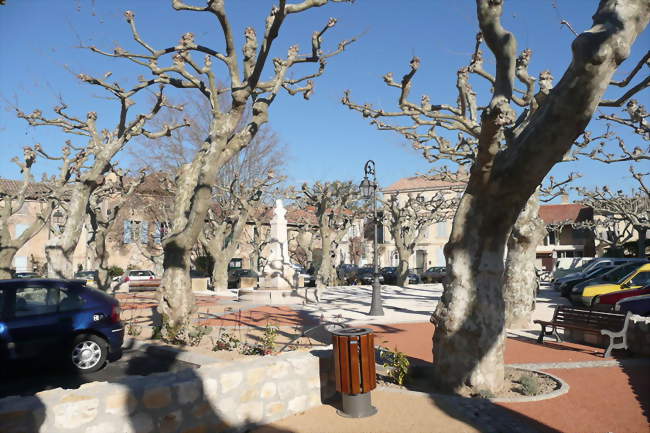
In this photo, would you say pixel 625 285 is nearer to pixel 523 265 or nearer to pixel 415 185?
pixel 523 265

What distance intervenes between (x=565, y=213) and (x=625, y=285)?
45517 millimetres

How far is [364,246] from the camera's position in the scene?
2399 inches

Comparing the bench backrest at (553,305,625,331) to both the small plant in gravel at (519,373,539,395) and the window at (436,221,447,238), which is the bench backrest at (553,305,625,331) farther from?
the window at (436,221,447,238)

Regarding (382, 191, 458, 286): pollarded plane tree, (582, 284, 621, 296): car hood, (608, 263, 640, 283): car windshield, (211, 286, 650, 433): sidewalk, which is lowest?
(211, 286, 650, 433): sidewalk

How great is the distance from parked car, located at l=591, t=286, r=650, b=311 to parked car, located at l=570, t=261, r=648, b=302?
3207 millimetres

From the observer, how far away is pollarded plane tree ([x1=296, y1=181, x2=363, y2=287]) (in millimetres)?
29250

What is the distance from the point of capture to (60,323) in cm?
740

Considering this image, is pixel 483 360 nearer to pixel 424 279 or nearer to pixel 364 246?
pixel 424 279

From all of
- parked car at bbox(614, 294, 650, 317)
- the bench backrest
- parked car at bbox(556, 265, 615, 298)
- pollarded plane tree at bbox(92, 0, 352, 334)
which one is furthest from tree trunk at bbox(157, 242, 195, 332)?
parked car at bbox(556, 265, 615, 298)

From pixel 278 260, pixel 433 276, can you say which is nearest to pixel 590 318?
pixel 278 260

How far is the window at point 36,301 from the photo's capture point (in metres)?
7.23

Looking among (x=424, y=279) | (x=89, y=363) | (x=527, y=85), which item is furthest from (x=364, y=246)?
(x=89, y=363)

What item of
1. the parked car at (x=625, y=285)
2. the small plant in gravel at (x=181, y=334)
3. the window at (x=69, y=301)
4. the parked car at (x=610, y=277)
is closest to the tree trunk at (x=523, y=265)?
the parked car at (x=625, y=285)

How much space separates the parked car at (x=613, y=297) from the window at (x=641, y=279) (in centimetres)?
153
